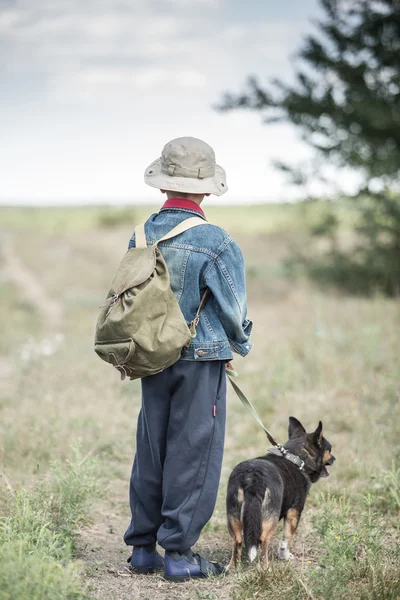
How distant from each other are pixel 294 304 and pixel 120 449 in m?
7.90

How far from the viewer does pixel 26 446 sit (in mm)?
6273

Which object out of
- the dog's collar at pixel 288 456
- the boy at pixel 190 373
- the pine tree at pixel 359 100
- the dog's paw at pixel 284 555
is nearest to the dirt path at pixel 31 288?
the pine tree at pixel 359 100

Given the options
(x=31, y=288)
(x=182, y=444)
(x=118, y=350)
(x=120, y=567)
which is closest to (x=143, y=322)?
(x=118, y=350)

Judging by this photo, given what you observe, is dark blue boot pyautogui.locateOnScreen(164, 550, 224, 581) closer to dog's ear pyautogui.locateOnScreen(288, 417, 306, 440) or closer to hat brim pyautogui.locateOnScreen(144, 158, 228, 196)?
dog's ear pyautogui.locateOnScreen(288, 417, 306, 440)

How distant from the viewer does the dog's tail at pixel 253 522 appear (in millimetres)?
3916

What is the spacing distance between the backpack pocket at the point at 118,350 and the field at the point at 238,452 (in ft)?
3.23

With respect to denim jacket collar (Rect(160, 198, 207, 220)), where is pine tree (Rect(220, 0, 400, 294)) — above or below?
above

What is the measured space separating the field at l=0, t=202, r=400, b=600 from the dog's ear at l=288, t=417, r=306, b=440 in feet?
1.62

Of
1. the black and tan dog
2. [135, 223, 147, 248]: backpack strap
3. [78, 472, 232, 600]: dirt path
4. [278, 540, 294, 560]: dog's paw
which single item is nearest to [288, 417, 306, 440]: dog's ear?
the black and tan dog

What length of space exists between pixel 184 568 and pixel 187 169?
2.38 meters

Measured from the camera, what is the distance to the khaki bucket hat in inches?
152

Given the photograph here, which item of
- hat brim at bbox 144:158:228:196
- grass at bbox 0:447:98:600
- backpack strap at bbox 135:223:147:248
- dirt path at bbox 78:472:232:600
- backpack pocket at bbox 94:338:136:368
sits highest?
hat brim at bbox 144:158:228:196

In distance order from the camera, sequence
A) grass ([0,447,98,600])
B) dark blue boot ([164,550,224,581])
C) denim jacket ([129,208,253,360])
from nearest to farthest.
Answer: grass ([0,447,98,600]) < denim jacket ([129,208,253,360]) < dark blue boot ([164,550,224,581])

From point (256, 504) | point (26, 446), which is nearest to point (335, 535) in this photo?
point (256, 504)
